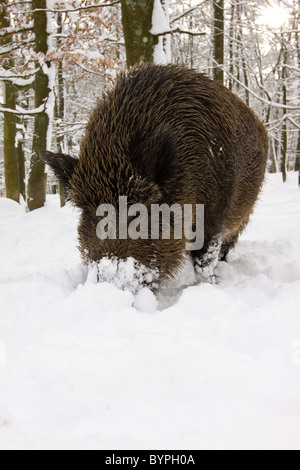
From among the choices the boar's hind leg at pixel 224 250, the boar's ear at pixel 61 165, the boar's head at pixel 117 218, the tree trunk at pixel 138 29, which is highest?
the tree trunk at pixel 138 29

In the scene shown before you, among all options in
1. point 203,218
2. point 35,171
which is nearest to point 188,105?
point 203,218

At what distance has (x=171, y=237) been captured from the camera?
9.86ft

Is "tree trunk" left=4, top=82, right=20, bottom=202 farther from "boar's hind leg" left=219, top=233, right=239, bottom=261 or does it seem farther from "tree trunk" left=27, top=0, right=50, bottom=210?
"boar's hind leg" left=219, top=233, right=239, bottom=261

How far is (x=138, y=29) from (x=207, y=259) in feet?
12.1

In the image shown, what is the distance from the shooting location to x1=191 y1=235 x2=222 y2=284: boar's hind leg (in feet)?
11.9

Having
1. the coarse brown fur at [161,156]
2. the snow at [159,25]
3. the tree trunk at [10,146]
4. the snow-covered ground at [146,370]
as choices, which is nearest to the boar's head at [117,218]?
the coarse brown fur at [161,156]

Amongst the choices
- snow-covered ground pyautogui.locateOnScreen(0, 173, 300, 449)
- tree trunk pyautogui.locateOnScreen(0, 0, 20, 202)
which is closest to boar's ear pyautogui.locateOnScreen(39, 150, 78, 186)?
snow-covered ground pyautogui.locateOnScreen(0, 173, 300, 449)

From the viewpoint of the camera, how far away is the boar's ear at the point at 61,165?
3203 millimetres

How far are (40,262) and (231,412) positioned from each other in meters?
3.41

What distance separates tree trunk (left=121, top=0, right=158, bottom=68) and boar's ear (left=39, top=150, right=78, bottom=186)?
8.74 feet

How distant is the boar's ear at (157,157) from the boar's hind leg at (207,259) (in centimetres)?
106

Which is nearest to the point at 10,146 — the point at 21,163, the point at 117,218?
the point at 21,163

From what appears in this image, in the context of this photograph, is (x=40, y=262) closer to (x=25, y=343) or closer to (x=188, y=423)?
(x=25, y=343)

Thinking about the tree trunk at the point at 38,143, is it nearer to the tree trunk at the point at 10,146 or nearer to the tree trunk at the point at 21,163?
the tree trunk at the point at 10,146
